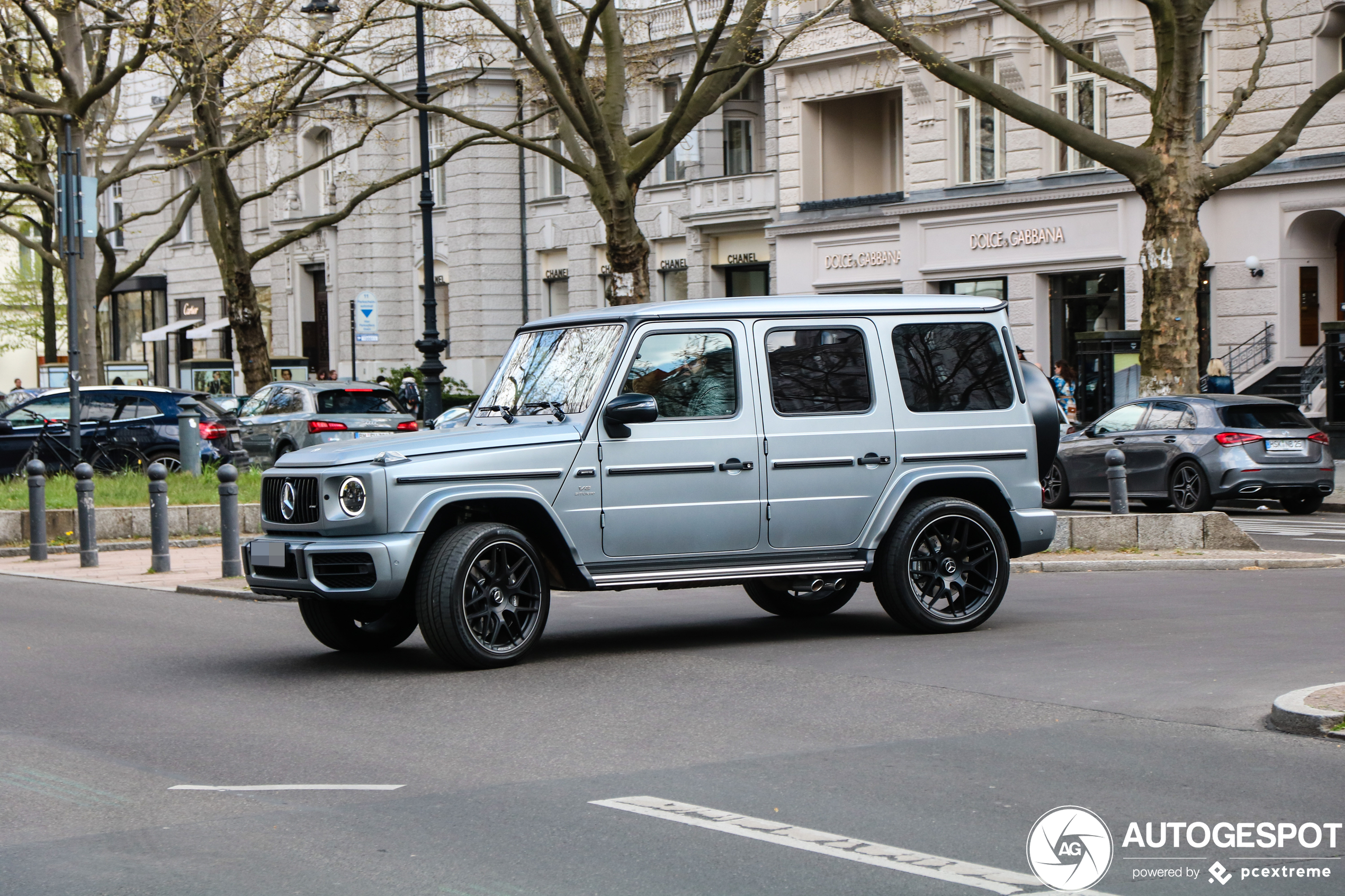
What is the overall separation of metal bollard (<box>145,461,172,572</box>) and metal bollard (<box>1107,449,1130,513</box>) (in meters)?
8.81

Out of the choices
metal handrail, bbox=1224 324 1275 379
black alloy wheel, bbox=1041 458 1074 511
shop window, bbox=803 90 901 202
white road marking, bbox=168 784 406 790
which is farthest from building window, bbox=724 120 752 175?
white road marking, bbox=168 784 406 790

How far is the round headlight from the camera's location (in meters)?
9.38

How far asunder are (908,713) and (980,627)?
10.7ft

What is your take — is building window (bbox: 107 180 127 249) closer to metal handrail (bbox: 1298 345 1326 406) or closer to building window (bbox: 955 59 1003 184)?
building window (bbox: 955 59 1003 184)

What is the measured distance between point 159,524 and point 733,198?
2633 centimetres

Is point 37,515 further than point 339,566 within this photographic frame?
Yes

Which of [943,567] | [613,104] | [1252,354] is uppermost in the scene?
[613,104]

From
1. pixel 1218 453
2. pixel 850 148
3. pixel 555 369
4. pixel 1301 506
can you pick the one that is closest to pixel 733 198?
pixel 850 148

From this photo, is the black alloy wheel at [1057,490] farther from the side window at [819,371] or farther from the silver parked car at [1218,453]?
the side window at [819,371]

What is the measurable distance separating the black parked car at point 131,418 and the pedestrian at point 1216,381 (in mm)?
14848

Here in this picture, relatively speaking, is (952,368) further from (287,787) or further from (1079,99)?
(1079,99)

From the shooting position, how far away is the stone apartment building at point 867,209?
30.2 m

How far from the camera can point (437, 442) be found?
9578 mm

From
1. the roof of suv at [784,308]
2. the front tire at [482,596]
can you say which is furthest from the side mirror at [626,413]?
the front tire at [482,596]
